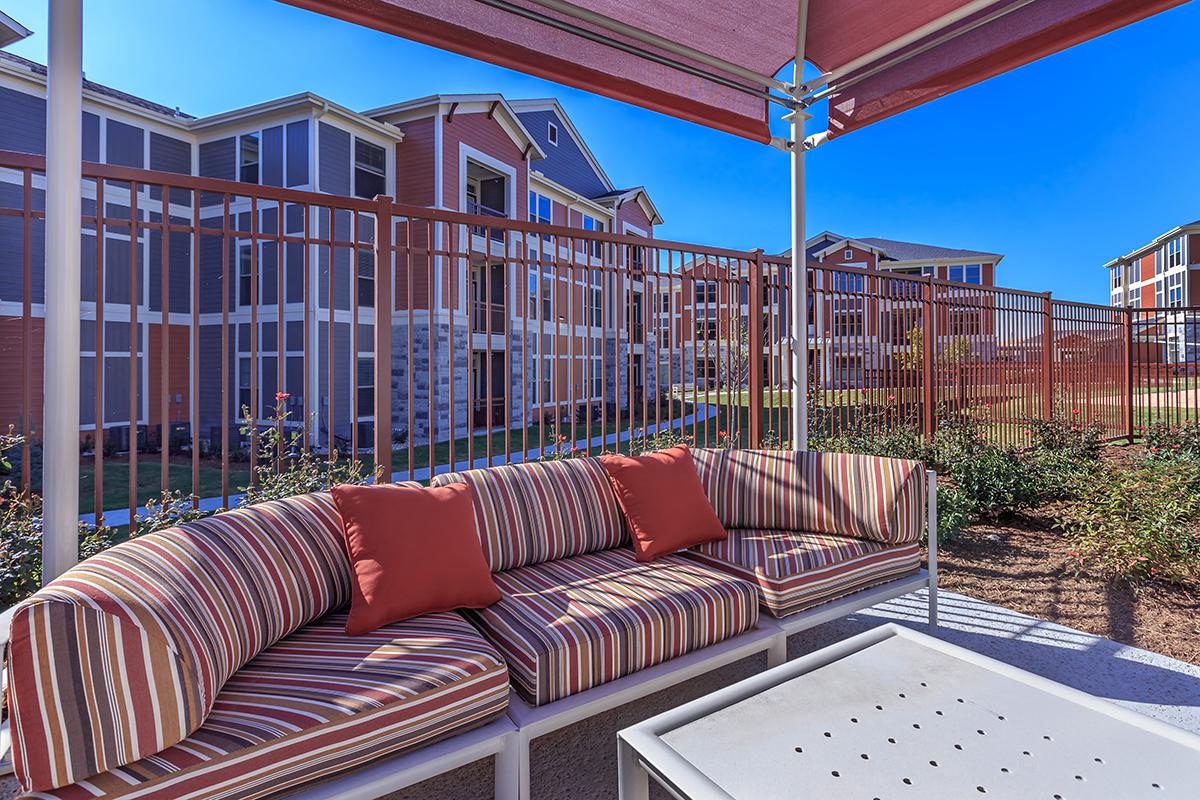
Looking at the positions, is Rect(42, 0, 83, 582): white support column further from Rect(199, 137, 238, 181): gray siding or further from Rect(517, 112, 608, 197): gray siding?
Rect(517, 112, 608, 197): gray siding

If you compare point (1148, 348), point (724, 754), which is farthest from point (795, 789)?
point (1148, 348)

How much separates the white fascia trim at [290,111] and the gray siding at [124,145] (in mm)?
1046

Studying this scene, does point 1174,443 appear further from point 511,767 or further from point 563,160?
point 563,160

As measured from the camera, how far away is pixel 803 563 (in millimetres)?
2691

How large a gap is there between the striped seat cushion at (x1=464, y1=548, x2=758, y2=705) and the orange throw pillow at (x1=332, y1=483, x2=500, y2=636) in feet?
0.52

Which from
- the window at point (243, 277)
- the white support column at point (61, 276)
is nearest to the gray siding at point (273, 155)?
the window at point (243, 277)

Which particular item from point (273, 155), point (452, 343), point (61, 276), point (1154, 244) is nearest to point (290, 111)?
point (273, 155)

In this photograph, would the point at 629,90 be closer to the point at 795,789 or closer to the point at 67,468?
the point at 67,468

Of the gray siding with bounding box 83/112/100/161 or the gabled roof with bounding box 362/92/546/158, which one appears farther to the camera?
the gabled roof with bounding box 362/92/546/158

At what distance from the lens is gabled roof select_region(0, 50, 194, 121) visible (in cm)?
1023

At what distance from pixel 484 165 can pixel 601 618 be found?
13754mm

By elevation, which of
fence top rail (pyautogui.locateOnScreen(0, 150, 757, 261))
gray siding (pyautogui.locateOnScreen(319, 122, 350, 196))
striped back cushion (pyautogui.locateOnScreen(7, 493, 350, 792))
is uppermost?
gray siding (pyautogui.locateOnScreen(319, 122, 350, 196))

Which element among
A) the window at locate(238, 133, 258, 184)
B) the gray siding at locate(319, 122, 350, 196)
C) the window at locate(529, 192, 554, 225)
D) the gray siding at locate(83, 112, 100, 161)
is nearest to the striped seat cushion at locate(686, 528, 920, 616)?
the gray siding at locate(319, 122, 350, 196)

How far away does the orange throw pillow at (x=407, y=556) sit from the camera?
6.82ft
